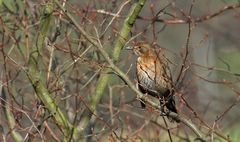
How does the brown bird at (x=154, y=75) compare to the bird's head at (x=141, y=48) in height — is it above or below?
below

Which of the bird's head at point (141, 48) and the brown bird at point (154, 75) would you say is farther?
the bird's head at point (141, 48)

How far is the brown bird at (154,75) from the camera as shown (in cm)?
561

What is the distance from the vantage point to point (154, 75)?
245 inches

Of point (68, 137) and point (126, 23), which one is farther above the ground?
point (126, 23)

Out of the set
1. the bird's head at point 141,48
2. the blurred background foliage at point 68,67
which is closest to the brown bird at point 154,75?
the bird's head at point 141,48

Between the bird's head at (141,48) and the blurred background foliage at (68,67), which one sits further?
the bird's head at (141,48)

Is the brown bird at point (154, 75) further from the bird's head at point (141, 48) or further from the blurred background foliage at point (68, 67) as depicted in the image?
the blurred background foliage at point (68, 67)

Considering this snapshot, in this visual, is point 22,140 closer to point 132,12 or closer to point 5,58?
point 5,58

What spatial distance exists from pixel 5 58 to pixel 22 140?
0.93m

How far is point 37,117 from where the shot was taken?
243 inches

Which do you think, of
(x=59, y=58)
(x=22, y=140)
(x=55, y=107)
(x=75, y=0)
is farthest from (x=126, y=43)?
(x=75, y=0)

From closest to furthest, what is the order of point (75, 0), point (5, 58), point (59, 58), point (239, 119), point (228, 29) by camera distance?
point (5, 58), point (59, 58), point (75, 0), point (239, 119), point (228, 29)

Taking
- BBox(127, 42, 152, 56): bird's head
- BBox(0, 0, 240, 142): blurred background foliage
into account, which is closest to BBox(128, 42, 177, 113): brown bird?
BBox(127, 42, 152, 56): bird's head

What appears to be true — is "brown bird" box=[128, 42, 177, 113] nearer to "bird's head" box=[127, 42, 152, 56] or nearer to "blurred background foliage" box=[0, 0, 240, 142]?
"bird's head" box=[127, 42, 152, 56]
